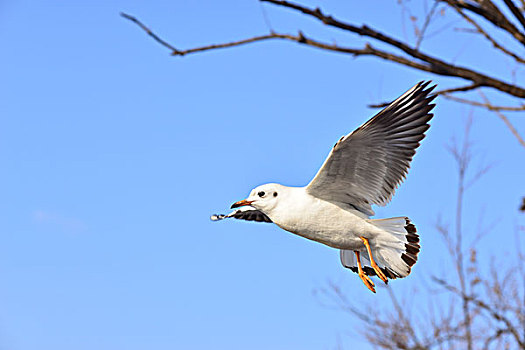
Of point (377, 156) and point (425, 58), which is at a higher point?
point (425, 58)

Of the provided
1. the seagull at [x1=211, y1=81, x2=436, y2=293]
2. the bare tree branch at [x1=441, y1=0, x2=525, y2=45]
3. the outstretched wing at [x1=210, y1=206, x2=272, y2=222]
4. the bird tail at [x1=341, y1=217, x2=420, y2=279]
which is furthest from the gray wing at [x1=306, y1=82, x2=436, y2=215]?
the outstretched wing at [x1=210, y1=206, x2=272, y2=222]

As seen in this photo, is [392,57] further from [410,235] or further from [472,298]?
[472,298]

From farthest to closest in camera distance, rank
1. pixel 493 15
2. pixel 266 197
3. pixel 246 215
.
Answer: pixel 246 215 → pixel 493 15 → pixel 266 197

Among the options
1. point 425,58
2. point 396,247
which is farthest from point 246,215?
point 425,58

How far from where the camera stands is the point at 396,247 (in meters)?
3.94

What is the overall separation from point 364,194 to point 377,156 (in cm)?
24

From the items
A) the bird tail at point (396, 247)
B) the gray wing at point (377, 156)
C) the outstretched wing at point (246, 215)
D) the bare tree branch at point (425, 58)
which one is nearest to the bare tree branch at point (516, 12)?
the bare tree branch at point (425, 58)

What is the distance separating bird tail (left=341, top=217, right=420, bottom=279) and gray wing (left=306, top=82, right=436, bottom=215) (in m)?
0.14

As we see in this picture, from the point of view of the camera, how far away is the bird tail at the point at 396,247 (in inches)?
153

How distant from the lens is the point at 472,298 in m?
10.6

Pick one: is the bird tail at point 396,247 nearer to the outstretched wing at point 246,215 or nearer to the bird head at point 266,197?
the bird head at point 266,197

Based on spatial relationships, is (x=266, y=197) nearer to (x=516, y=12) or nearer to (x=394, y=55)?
(x=394, y=55)

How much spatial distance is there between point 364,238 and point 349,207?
0.72 feet

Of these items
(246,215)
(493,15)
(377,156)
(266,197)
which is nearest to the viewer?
(266,197)
